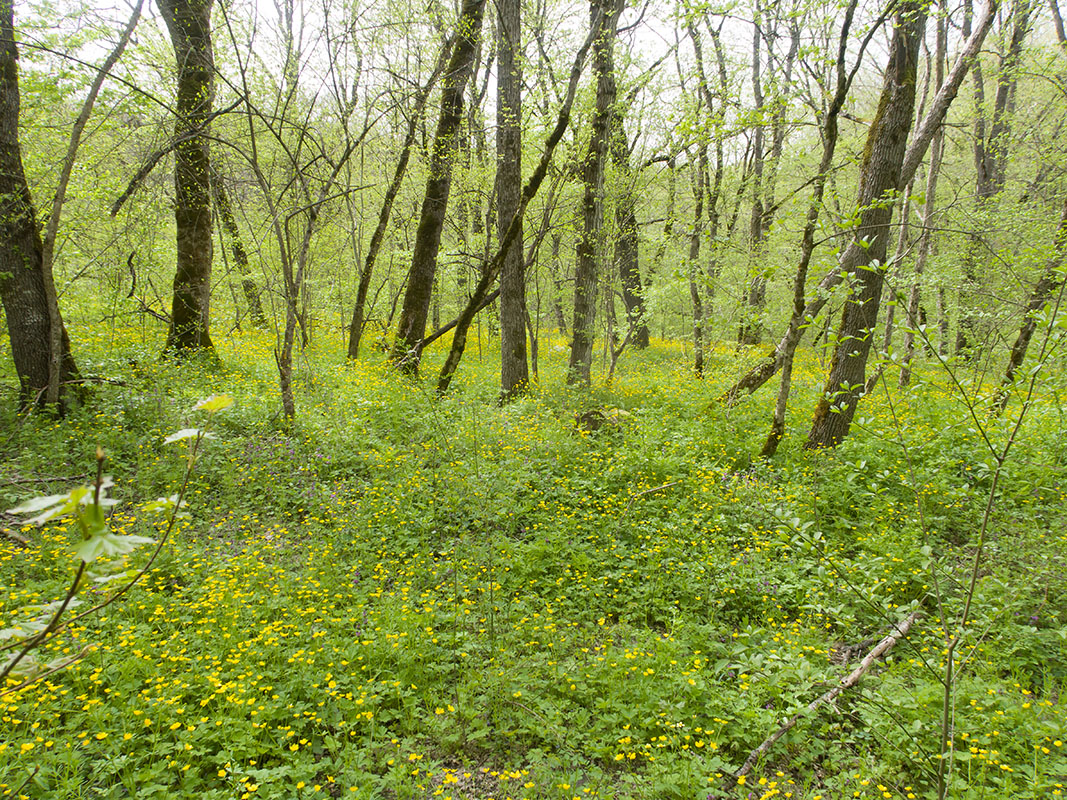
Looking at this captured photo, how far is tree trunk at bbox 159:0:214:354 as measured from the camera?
7.51m

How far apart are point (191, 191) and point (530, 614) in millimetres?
8959

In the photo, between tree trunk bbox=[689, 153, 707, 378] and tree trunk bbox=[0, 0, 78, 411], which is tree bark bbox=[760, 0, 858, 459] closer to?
tree trunk bbox=[689, 153, 707, 378]

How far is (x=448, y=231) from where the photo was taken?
1950cm

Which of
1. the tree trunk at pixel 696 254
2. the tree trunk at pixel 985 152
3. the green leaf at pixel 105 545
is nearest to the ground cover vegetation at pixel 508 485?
the green leaf at pixel 105 545

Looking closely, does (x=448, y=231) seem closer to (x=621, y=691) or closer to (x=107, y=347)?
(x=107, y=347)

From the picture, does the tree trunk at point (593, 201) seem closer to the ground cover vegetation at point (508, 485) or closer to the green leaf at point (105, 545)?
the ground cover vegetation at point (508, 485)

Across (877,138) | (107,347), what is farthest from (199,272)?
(877,138)

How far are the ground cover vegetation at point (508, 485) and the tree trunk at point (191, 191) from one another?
0.07 metres

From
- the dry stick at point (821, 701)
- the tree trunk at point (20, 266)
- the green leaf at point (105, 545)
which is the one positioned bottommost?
the dry stick at point (821, 701)

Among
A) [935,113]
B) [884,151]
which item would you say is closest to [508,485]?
[884,151]

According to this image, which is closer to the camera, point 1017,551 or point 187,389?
point 1017,551

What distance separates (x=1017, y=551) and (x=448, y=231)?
18.5 m

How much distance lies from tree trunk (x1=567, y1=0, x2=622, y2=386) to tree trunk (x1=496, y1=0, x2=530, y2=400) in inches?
49.0

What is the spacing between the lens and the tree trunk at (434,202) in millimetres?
9773
